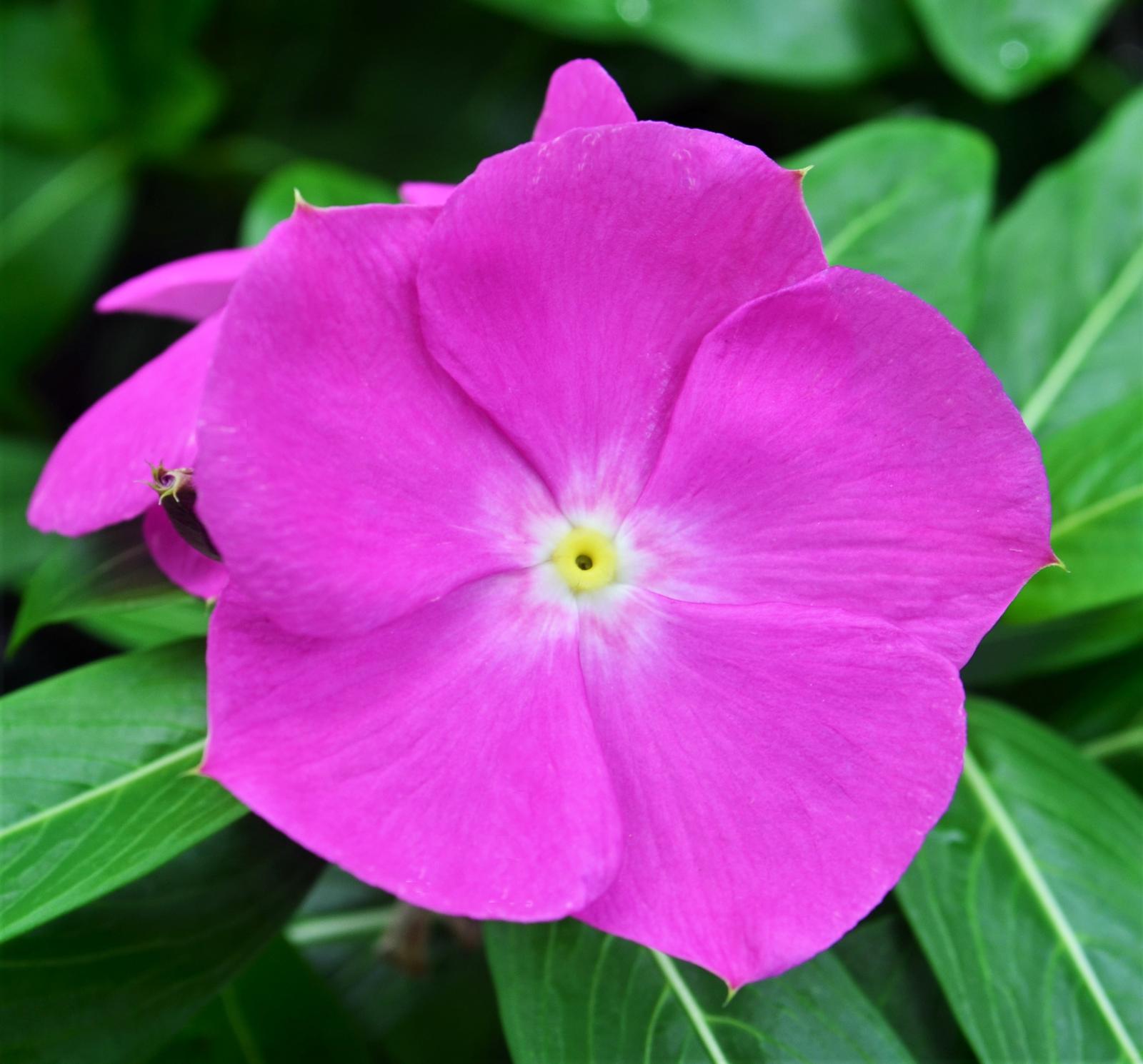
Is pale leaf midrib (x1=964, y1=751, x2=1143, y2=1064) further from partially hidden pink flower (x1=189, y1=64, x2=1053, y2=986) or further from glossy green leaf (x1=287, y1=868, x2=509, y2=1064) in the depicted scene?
glossy green leaf (x1=287, y1=868, x2=509, y2=1064)

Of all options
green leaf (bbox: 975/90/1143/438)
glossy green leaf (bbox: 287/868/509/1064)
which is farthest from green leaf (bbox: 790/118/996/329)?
glossy green leaf (bbox: 287/868/509/1064)

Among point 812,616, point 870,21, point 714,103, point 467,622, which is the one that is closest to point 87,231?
point 714,103

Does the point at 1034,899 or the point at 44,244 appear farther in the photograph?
the point at 44,244

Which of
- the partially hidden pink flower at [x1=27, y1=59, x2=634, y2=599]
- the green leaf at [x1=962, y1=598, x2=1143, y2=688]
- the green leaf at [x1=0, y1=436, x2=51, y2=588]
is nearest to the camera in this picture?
the partially hidden pink flower at [x1=27, y1=59, x2=634, y2=599]

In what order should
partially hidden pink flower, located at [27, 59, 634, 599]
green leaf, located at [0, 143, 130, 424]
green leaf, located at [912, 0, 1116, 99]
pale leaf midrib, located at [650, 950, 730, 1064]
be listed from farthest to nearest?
green leaf, located at [0, 143, 130, 424]
green leaf, located at [912, 0, 1116, 99]
pale leaf midrib, located at [650, 950, 730, 1064]
partially hidden pink flower, located at [27, 59, 634, 599]

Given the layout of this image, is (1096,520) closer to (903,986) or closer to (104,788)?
(903,986)

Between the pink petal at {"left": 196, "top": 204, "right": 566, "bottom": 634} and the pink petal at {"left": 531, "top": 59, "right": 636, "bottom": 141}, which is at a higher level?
the pink petal at {"left": 531, "top": 59, "right": 636, "bottom": 141}

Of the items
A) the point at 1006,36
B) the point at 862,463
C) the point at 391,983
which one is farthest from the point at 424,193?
the point at 1006,36

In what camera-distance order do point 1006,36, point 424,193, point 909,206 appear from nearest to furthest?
point 424,193
point 909,206
point 1006,36
